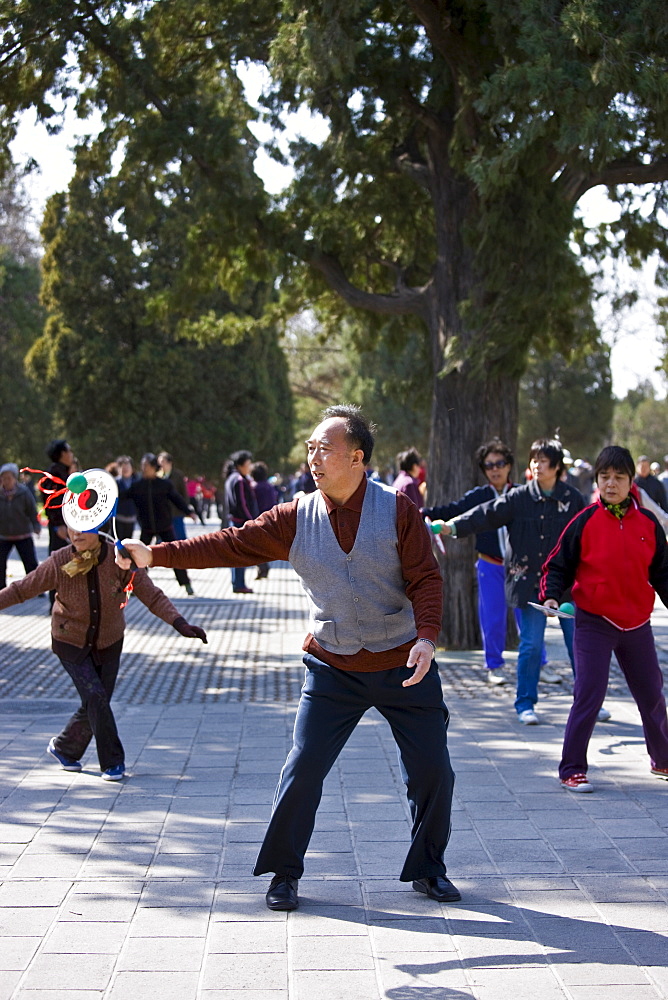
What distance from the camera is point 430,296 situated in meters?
11.4

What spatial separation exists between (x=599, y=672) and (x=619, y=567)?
53 centimetres

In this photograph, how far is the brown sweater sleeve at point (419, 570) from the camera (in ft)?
14.1

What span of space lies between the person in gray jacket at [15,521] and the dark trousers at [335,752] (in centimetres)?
945

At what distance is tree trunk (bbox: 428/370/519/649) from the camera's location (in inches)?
429

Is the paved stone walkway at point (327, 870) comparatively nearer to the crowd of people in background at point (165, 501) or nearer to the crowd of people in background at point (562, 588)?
the crowd of people in background at point (562, 588)

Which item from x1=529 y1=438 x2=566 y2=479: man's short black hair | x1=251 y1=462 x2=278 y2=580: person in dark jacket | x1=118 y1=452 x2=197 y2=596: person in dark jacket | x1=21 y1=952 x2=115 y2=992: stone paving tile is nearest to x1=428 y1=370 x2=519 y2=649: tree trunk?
x1=529 y1=438 x2=566 y2=479: man's short black hair

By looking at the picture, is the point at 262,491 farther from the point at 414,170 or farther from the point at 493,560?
the point at 493,560

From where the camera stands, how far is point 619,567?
602cm

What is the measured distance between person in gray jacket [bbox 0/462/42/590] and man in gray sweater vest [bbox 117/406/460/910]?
9.40 meters

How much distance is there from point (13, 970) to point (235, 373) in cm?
3044

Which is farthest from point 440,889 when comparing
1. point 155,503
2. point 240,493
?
point 240,493

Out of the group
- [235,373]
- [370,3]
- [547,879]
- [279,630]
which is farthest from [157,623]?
[235,373]

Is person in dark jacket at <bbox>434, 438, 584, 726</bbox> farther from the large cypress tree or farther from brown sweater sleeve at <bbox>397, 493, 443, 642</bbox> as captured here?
brown sweater sleeve at <bbox>397, 493, 443, 642</bbox>

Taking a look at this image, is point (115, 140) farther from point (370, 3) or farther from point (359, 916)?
point (359, 916)
